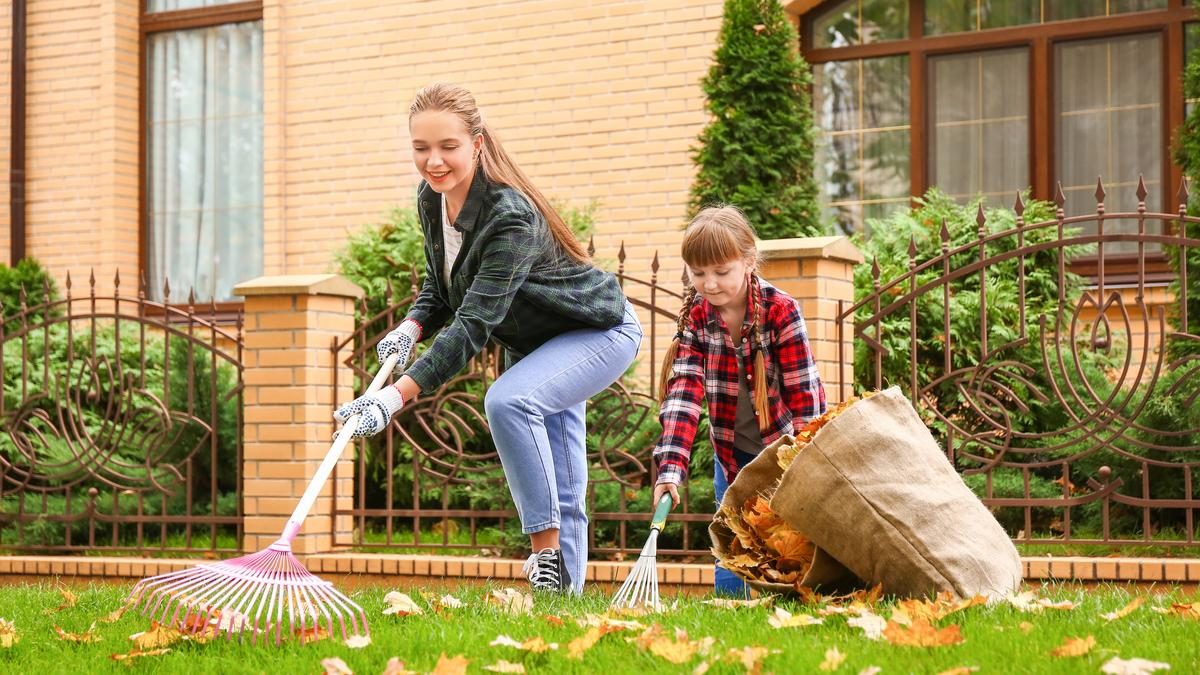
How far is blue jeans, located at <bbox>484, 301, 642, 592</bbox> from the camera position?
13.5 feet

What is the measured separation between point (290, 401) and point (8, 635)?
9.76 feet

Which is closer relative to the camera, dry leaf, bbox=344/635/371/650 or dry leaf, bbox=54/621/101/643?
dry leaf, bbox=344/635/371/650

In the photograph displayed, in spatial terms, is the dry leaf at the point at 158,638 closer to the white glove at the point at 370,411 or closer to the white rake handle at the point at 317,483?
the white rake handle at the point at 317,483

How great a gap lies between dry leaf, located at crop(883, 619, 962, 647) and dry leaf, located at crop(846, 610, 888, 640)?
6 centimetres

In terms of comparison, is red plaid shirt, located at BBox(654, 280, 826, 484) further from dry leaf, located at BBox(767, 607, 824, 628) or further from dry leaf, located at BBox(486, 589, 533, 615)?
dry leaf, located at BBox(767, 607, 824, 628)

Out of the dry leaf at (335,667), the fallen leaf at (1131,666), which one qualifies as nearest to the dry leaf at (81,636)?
the dry leaf at (335,667)

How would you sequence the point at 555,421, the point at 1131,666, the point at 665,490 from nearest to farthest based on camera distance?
the point at 1131,666
the point at 665,490
the point at 555,421

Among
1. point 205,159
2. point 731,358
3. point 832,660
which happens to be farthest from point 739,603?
point 205,159

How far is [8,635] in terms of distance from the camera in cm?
397

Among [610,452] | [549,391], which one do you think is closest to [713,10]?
[610,452]

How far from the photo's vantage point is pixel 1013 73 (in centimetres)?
934

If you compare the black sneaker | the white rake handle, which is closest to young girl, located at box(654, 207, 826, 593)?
the black sneaker

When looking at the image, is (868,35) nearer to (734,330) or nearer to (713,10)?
(713,10)

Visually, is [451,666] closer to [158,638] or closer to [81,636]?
[158,638]
